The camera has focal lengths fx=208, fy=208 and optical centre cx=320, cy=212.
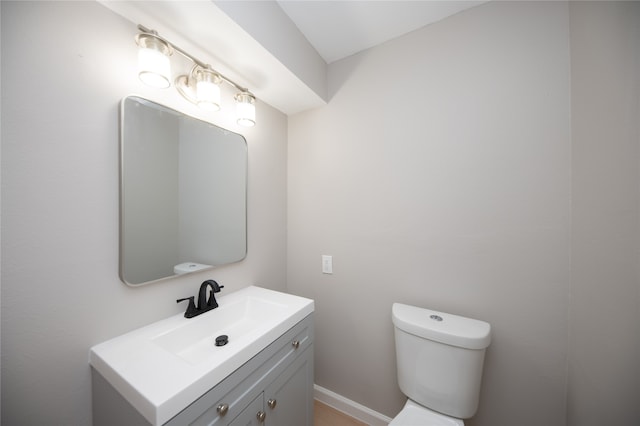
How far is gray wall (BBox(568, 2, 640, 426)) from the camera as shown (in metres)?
0.63

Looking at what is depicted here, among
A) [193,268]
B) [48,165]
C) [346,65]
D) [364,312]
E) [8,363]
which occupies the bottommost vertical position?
[364,312]

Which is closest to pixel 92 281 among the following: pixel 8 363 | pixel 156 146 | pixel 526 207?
pixel 8 363

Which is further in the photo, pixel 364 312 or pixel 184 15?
pixel 364 312

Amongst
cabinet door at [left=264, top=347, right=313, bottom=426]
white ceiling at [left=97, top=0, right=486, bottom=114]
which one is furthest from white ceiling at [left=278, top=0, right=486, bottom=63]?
cabinet door at [left=264, top=347, right=313, bottom=426]

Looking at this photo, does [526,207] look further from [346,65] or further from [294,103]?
[294,103]

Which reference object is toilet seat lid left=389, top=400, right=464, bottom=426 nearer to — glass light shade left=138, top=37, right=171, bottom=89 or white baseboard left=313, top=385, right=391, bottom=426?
white baseboard left=313, top=385, right=391, bottom=426

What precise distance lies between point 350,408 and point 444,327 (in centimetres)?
96

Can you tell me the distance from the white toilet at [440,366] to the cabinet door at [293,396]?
44cm

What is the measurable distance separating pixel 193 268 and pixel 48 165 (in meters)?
0.63

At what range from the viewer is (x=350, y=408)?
141 cm

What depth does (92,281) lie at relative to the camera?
0.76 metres

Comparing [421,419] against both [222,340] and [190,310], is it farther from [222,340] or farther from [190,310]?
[190,310]

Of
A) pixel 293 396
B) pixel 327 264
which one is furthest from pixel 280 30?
pixel 293 396

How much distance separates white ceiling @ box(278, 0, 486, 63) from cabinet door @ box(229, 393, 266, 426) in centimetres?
184
